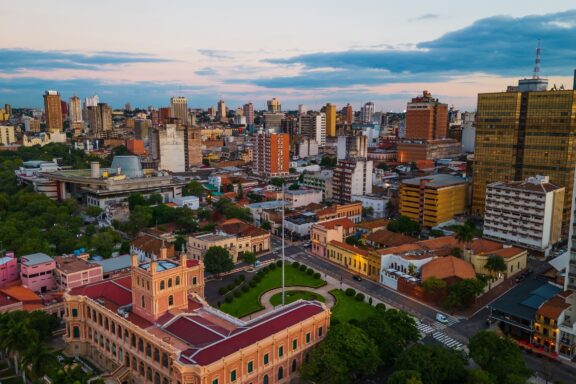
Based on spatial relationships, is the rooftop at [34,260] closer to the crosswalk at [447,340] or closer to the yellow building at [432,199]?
the crosswalk at [447,340]

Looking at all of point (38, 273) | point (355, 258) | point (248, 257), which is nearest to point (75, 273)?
point (38, 273)

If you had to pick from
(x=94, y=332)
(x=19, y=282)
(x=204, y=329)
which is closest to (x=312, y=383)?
(x=204, y=329)

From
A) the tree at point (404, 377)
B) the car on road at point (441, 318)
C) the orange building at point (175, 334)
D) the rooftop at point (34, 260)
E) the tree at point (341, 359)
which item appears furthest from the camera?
the rooftop at point (34, 260)

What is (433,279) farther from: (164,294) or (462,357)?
(164,294)

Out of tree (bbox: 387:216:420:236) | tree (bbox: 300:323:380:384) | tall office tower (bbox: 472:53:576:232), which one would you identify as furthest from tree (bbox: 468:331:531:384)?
tall office tower (bbox: 472:53:576:232)

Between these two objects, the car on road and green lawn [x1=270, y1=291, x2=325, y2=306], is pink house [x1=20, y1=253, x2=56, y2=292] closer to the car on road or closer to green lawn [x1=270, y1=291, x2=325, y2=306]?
green lawn [x1=270, y1=291, x2=325, y2=306]

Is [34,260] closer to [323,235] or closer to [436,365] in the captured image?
[323,235]

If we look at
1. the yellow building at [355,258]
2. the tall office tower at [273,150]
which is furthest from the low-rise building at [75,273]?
the tall office tower at [273,150]
